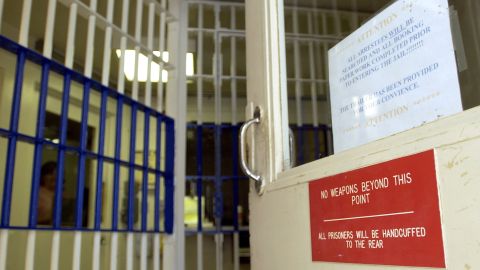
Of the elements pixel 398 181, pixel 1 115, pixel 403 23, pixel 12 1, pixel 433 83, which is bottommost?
pixel 398 181

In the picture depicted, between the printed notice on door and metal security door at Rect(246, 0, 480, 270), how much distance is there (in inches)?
1.3

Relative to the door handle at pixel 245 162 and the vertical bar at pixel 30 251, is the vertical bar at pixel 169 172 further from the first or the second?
the door handle at pixel 245 162

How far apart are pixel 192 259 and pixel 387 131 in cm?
240

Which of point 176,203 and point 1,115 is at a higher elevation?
point 1,115

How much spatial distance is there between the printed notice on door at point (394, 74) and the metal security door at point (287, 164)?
0.11 feet

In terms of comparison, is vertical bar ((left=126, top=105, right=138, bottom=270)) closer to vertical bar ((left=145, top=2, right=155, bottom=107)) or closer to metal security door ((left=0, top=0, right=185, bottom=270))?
metal security door ((left=0, top=0, right=185, bottom=270))

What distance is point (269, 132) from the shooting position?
96 cm

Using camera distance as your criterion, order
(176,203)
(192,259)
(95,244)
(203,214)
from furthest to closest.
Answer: (192,259), (203,214), (176,203), (95,244)

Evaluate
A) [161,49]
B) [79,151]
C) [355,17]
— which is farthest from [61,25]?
[355,17]

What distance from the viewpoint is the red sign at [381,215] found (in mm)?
565

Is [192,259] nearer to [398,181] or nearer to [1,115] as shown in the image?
[1,115]

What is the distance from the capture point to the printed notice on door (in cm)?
60

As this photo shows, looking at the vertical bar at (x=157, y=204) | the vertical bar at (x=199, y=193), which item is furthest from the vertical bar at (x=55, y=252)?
the vertical bar at (x=199, y=193)

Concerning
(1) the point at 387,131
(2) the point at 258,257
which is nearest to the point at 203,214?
(2) the point at 258,257
